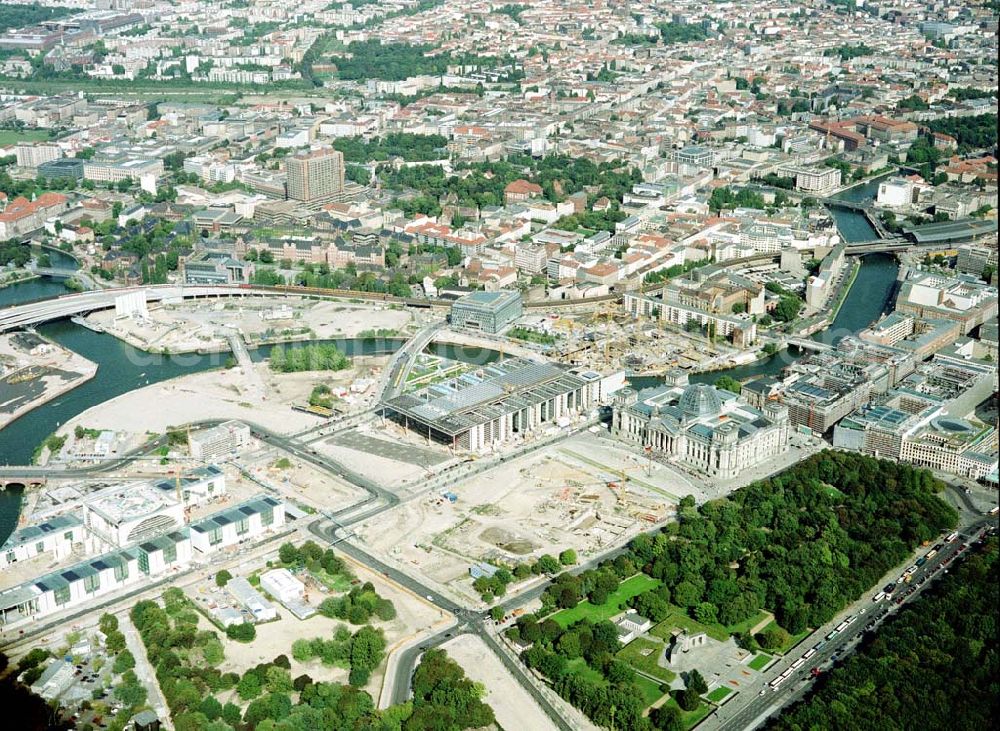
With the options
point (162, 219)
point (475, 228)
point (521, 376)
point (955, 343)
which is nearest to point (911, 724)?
point (521, 376)

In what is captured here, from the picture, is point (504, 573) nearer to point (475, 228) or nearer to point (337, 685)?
point (337, 685)

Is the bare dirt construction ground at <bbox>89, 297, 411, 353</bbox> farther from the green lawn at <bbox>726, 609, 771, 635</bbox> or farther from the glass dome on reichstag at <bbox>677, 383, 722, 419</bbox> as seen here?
the green lawn at <bbox>726, 609, 771, 635</bbox>

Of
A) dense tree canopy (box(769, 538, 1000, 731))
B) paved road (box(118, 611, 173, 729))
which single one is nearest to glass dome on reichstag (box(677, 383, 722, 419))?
dense tree canopy (box(769, 538, 1000, 731))

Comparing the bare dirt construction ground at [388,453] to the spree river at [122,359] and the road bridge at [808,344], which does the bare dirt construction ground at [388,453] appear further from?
the road bridge at [808,344]

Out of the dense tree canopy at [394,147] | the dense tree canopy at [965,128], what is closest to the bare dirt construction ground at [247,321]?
the dense tree canopy at [394,147]

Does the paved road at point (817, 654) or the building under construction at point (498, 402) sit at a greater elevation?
the building under construction at point (498, 402)

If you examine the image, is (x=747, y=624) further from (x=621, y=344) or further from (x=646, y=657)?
(x=621, y=344)
